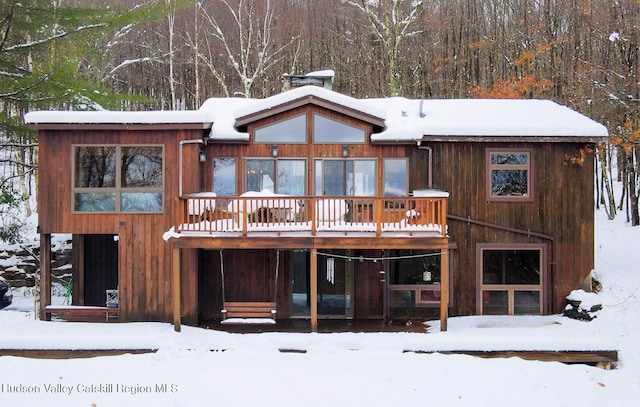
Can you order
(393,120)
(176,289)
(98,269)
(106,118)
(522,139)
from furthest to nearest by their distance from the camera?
1. (98,269)
2. (393,120)
3. (522,139)
4. (106,118)
5. (176,289)

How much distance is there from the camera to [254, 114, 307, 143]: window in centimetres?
1362

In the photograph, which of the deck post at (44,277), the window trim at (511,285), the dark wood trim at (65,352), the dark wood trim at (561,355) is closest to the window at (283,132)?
the window trim at (511,285)

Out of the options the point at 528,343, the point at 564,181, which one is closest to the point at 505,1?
the point at 564,181

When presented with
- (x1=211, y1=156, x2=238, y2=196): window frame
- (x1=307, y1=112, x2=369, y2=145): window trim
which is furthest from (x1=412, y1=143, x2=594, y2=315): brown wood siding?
(x1=211, y1=156, x2=238, y2=196): window frame

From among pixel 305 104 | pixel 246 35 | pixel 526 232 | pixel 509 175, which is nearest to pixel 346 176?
pixel 305 104

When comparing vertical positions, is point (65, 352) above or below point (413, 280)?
below

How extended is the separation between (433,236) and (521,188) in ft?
10.9

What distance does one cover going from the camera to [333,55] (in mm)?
29125

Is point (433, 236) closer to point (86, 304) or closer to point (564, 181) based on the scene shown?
point (564, 181)

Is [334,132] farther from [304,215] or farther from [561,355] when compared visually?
[561,355]

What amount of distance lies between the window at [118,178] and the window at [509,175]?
8010 millimetres

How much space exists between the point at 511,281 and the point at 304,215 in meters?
5.46

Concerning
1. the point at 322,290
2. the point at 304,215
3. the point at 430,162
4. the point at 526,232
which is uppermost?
the point at 430,162

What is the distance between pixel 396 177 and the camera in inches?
537
